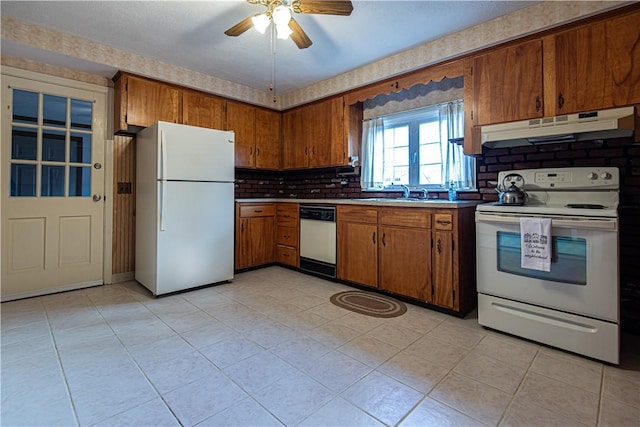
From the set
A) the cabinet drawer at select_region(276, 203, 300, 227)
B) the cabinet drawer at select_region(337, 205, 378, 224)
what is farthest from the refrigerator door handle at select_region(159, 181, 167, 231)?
the cabinet drawer at select_region(337, 205, 378, 224)

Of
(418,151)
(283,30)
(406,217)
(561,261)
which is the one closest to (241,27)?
(283,30)

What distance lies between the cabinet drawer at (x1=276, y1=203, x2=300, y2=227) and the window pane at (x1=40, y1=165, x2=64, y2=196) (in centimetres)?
231

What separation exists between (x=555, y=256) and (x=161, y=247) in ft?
10.2

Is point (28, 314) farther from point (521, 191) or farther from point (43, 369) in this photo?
point (521, 191)

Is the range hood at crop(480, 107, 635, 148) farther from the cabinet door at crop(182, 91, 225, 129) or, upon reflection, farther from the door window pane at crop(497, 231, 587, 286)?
the cabinet door at crop(182, 91, 225, 129)

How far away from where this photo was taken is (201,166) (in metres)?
3.11

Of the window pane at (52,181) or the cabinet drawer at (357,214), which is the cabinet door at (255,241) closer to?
the cabinet drawer at (357,214)

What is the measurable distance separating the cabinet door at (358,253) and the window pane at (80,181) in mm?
2700

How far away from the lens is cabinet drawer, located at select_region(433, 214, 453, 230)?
246cm

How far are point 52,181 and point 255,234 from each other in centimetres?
212

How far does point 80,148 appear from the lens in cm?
320

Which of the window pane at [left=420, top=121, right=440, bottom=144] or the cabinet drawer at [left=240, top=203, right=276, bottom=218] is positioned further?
the cabinet drawer at [left=240, top=203, right=276, bottom=218]

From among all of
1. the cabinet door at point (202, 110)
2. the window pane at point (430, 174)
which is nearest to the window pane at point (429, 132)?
the window pane at point (430, 174)

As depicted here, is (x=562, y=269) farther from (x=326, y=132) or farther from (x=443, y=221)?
(x=326, y=132)
